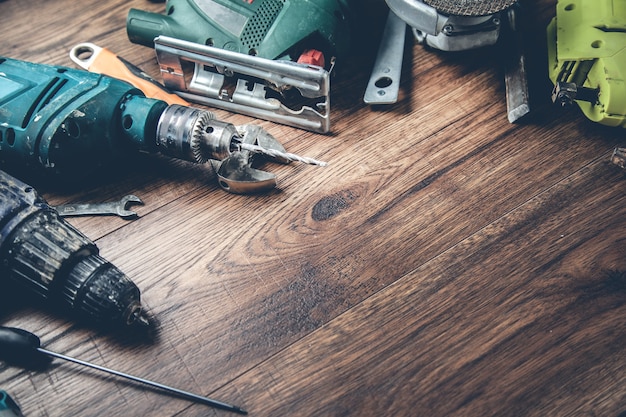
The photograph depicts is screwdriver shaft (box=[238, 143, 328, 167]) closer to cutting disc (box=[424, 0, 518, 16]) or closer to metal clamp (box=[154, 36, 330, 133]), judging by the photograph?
metal clamp (box=[154, 36, 330, 133])

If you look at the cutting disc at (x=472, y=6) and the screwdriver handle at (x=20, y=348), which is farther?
the cutting disc at (x=472, y=6)

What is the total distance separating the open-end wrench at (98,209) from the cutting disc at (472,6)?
59 cm

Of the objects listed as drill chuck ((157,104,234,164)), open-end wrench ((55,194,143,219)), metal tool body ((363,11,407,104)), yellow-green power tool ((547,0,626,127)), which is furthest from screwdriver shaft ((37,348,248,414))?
yellow-green power tool ((547,0,626,127))

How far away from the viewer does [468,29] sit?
1.05m

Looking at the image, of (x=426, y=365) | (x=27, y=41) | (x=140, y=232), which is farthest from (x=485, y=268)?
(x=27, y=41)

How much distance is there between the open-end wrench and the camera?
3.16 feet

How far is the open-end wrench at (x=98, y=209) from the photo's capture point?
3.16 ft

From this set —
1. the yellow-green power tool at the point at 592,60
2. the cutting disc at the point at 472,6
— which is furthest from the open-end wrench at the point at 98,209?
the yellow-green power tool at the point at 592,60

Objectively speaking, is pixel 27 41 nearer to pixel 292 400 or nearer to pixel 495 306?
pixel 292 400

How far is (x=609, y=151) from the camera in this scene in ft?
3.26

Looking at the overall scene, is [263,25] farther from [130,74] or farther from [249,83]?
[130,74]

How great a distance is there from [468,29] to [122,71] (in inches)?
24.0

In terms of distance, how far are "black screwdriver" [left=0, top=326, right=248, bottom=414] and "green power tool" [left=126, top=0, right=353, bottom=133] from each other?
19.0 inches

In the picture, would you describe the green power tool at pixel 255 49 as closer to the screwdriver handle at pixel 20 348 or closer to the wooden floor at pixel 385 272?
the wooden floor at pixel 385 272
